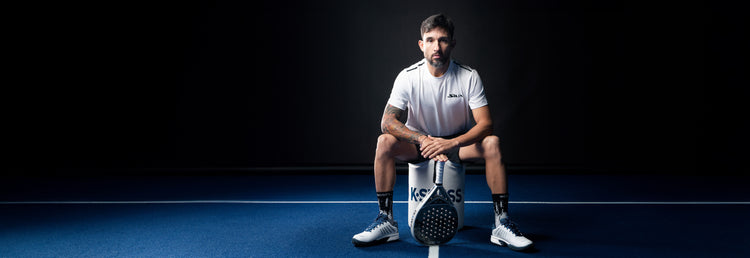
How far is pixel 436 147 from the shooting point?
258 centimetres

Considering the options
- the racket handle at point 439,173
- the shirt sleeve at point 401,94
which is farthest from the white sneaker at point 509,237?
the shirt sleeve at point 401,94

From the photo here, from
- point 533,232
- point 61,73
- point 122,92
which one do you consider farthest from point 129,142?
point 533,232

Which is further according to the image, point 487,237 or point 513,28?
point 513,28

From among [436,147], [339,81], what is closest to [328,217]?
[436,147]

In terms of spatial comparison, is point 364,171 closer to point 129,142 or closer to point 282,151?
point 282,151

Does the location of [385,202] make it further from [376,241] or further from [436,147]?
[436,147]

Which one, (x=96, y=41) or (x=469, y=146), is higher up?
(x=96, y=41)

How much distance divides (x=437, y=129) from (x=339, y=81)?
2.39 metres

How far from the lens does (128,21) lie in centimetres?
516

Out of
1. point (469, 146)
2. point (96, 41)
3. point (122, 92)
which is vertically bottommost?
point (469, 146)

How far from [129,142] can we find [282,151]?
4.48 ft

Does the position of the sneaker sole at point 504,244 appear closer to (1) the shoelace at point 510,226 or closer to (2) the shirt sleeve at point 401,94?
(1) the shoelace at point 510,226

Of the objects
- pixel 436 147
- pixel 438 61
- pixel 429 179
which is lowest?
pixel 429 179

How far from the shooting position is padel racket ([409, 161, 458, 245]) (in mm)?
2408
